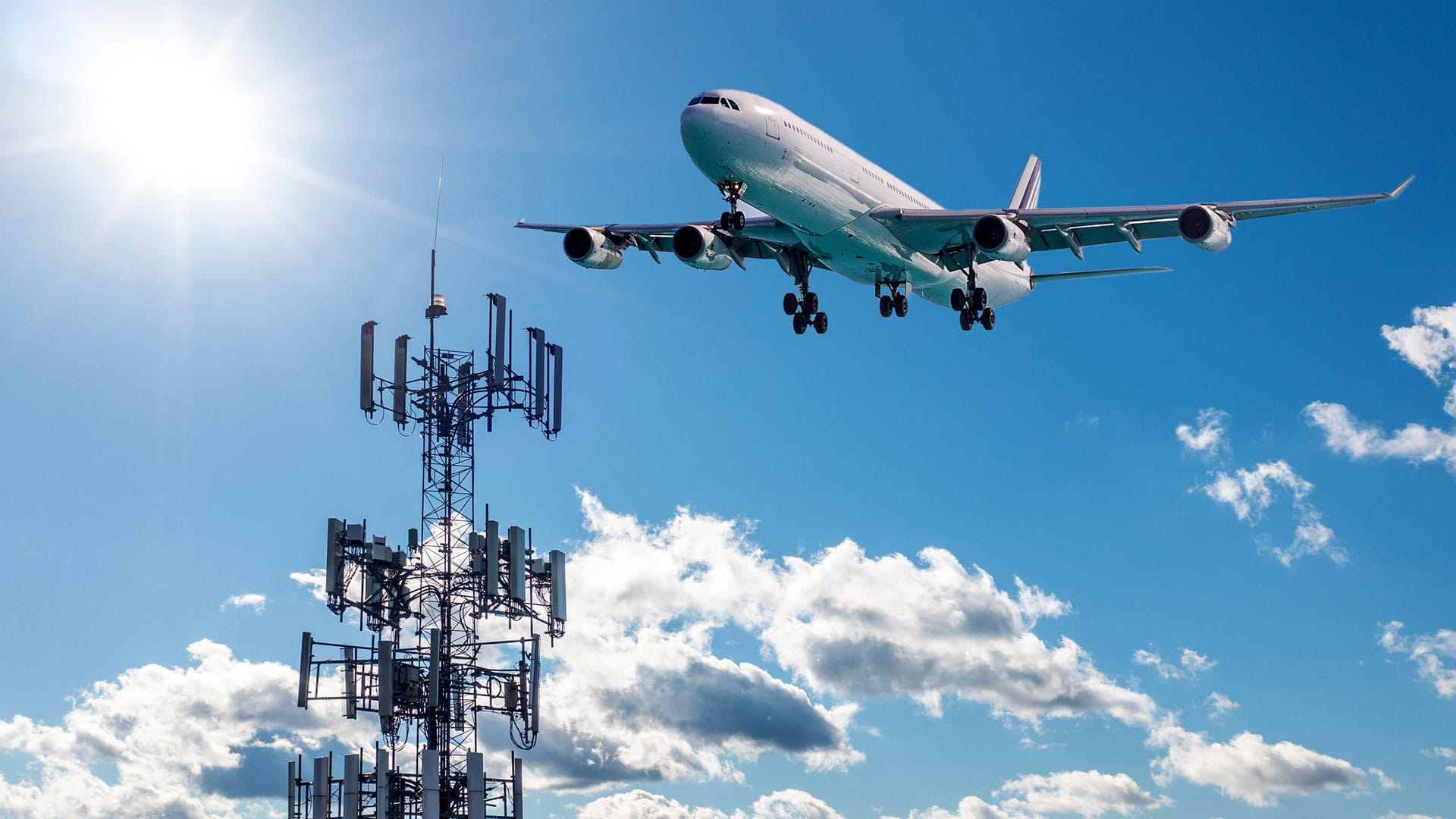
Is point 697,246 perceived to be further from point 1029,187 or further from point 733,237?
point 1029,187

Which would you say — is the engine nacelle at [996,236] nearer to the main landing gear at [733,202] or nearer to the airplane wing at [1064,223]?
the airplane wing at [1064,223]

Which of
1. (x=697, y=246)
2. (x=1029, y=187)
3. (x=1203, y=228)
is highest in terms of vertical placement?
(x=1029, y=187)

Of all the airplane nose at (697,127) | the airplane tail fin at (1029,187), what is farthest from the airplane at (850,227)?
the airplane tail fin at (1029,187)

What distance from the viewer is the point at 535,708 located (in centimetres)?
7050

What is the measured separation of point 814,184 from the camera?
58.8 meters

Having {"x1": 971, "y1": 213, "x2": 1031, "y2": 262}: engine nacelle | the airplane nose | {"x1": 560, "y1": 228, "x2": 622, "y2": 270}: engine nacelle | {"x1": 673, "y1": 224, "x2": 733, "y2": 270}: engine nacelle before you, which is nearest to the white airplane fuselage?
the airplane nose

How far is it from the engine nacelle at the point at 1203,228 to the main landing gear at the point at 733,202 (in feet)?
51.8

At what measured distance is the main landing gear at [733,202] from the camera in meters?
56.5

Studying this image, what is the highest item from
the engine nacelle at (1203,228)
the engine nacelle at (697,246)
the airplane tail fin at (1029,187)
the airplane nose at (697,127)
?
the airplane tail fin at (1029,187)

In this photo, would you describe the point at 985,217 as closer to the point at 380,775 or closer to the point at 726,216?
the point at 726,216

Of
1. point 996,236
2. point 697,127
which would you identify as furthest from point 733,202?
point 996,236

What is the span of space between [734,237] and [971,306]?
33.5ft

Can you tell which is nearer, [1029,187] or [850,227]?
[850,227]

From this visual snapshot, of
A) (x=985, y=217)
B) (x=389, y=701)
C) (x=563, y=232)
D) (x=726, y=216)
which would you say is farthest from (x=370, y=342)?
(x=985, y=217)
